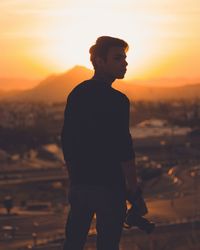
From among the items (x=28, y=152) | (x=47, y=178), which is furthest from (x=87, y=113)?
(x=28, y=152)

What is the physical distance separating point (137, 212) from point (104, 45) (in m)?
0.90

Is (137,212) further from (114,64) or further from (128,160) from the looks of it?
(114,64)

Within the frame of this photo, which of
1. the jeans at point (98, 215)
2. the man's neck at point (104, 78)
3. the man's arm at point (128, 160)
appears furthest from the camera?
the man's neck at point (104, 78)

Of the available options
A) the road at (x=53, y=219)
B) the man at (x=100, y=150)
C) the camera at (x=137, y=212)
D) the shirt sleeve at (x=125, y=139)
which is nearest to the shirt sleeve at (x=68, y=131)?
the man at (x=100, y=150)

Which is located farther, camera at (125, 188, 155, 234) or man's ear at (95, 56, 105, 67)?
man's ear at (95, 56, 105, 67)

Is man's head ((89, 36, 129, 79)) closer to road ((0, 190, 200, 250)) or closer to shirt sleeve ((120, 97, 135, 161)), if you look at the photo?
shirt sleeve ((120, 97, 135, 161))

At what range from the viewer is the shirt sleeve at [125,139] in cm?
363

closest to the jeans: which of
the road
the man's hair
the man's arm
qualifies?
the man's arm

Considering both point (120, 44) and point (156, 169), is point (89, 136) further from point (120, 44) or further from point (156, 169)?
point (156, 169)

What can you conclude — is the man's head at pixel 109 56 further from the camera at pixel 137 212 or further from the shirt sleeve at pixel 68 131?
the camera at pixel 137 212

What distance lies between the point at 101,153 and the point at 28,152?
213ft

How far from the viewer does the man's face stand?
12.6 feet

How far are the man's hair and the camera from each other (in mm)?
754

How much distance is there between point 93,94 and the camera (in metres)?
3.76
